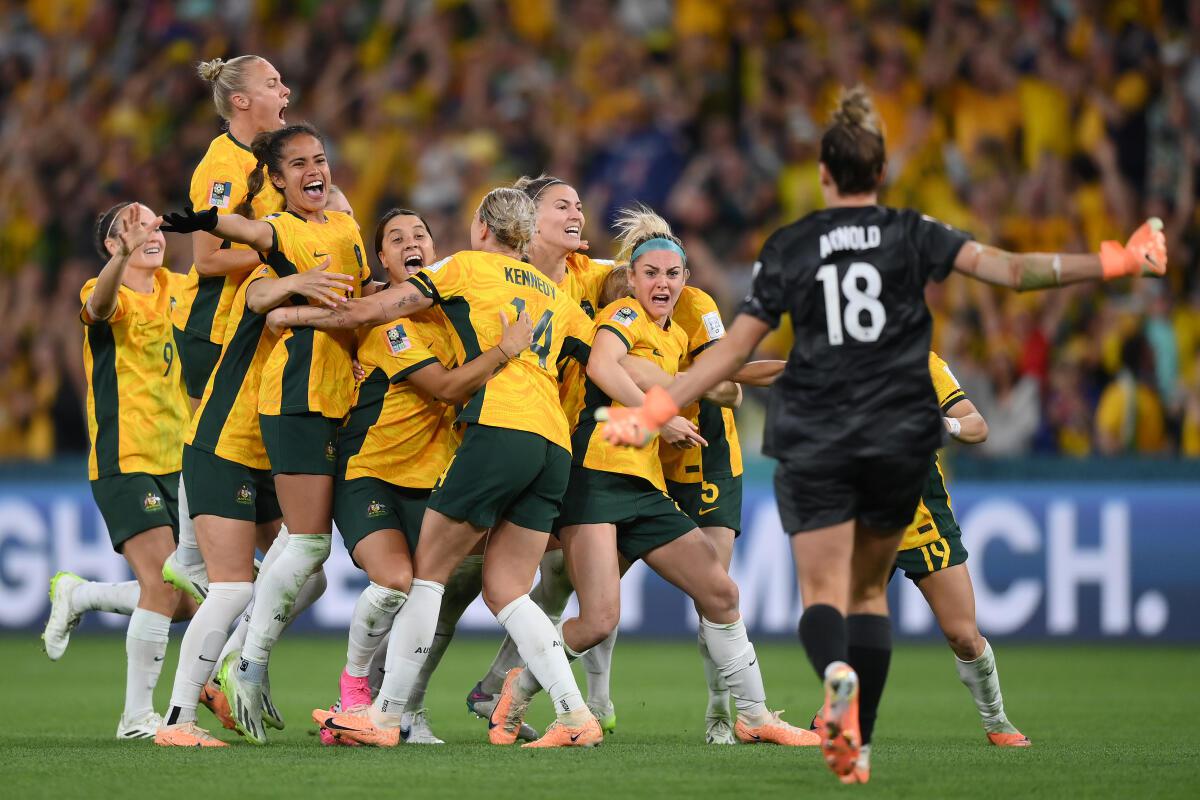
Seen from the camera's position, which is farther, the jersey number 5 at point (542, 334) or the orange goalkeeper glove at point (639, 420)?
the jersey number 5 at point (542, 334)

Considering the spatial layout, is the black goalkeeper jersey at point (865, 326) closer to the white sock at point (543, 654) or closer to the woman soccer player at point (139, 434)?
the white sock at point (543, 654)

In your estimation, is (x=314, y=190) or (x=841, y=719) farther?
(x=314, y=190)

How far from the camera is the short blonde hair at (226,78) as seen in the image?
7.46 metres

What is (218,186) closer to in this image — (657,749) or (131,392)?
(131,392)

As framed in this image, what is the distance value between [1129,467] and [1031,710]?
419 cm

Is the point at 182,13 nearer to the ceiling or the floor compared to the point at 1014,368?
nearer to the ceiling

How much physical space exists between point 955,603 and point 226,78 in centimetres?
417

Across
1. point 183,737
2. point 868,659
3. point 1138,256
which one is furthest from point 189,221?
point 1138,256

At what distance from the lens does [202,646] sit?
22.1 feet

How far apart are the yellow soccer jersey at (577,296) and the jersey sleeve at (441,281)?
2.51 feet

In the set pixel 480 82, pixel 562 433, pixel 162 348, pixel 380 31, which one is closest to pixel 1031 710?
pixel 562 433

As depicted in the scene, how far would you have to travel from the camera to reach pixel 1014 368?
13000 mm

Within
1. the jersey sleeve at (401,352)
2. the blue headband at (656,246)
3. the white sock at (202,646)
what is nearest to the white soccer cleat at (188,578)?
the white sock at (202,646)

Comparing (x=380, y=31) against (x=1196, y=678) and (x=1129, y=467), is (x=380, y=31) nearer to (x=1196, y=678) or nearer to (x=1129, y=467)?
(x=1129, y=467)
